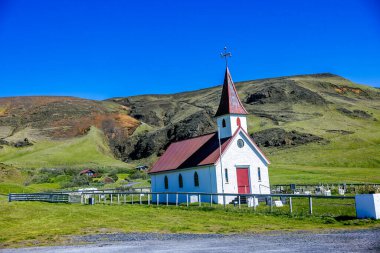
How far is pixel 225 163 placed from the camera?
36.6 metres

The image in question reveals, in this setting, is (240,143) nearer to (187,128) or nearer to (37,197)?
(37,197)

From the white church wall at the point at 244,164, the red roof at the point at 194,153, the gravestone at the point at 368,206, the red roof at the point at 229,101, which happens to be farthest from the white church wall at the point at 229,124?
the gravestone at the point at 368,206

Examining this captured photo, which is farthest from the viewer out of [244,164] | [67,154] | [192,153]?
[67,154]

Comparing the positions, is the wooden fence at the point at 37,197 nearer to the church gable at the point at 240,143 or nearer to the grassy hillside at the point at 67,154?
the church gable at the point at 240,143

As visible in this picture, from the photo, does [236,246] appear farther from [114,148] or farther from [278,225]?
[114,148]

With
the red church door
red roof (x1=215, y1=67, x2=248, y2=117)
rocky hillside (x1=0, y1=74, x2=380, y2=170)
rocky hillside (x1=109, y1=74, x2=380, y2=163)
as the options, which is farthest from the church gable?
rocky hillside (x1=109, y1=74, x2=380, y2=163)

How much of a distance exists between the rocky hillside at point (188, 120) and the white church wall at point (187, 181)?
180 ft

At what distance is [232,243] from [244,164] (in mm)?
23416

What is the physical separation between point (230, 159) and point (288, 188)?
358 inches

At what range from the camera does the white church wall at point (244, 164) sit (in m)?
36.6

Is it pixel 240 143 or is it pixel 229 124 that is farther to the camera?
pixel 229 124

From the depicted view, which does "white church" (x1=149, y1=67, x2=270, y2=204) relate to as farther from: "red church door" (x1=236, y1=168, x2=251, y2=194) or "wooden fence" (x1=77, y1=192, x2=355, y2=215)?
"wooden fence" (x1=77, y1=192, x2=355, y2=215)

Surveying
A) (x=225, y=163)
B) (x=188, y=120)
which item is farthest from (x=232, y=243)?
(x=188, y=120)

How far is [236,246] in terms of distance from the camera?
540 inches
